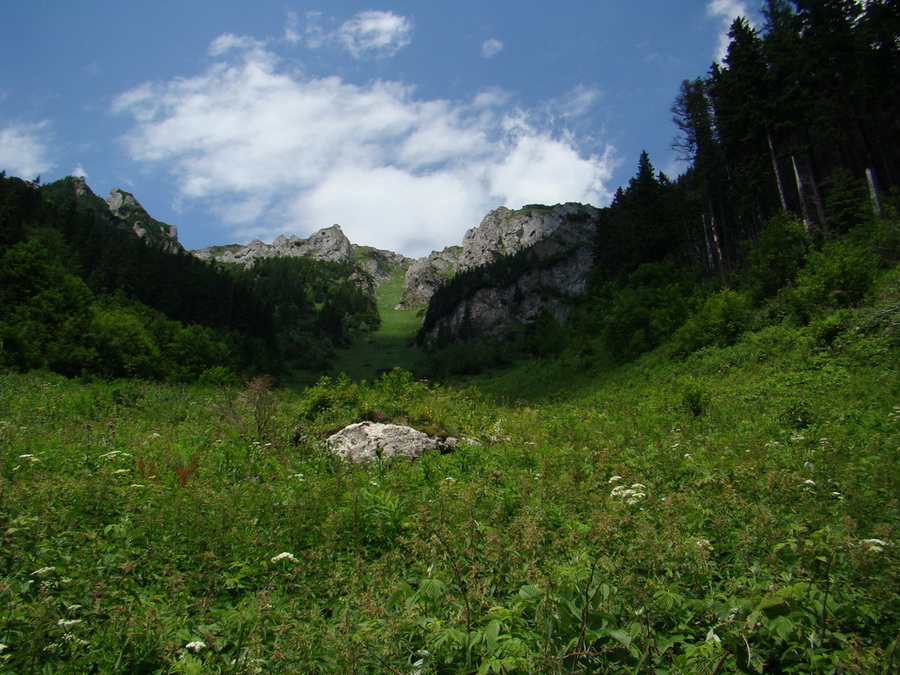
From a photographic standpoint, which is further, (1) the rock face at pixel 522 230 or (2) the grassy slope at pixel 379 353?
(1) the rock face at pixel 522 230

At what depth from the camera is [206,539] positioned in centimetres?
424

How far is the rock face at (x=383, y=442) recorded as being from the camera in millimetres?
8383

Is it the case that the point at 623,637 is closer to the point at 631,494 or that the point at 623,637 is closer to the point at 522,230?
the point at 631,494

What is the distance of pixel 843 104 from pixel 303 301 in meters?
125

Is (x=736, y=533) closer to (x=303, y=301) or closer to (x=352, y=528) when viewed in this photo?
(x=352, y=528)

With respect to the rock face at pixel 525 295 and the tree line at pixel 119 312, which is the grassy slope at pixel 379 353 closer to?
the tree line at pixel 119 312

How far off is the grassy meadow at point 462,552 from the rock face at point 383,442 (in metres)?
0.41

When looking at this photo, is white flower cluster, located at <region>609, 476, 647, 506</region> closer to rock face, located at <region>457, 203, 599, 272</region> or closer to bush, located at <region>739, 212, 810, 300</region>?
bush, located at <region>739, 212, 810, 300</region>

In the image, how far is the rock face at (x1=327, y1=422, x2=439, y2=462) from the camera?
8383 mm

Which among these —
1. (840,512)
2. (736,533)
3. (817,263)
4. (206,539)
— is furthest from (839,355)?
(206,539)

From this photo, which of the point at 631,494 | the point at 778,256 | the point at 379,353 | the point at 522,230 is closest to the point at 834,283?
the point at 778,256

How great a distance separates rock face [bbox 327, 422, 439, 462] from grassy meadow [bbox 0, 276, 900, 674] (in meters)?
0.41

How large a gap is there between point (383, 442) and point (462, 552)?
5.01 m

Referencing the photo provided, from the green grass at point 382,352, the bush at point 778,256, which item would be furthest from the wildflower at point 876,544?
the green grass at point 382,352
